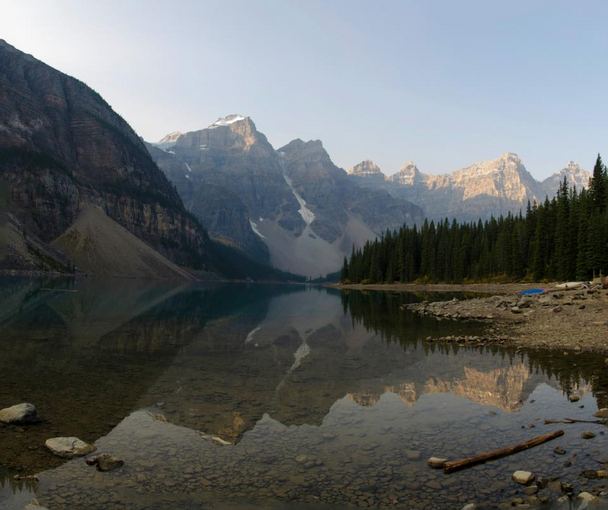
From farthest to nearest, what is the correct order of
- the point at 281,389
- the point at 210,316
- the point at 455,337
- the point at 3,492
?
1. the point at 210,316
2. the point at 455,337
3. the point at 281,389
4. the point at 3,492

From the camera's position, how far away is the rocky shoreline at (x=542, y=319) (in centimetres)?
2891

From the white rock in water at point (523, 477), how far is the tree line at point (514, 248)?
8347cm

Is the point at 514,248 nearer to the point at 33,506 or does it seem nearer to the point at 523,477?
the point at 523,477

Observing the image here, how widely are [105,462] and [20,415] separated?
468 centimetres

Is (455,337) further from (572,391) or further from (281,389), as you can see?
(281,389)

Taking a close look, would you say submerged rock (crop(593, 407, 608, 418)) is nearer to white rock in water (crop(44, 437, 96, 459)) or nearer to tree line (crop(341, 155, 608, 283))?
white rock in water (crop(44, 437, 96, 459))

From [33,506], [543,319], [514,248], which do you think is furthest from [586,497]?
[514,248]

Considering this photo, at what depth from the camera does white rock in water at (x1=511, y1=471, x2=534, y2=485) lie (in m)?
10.9

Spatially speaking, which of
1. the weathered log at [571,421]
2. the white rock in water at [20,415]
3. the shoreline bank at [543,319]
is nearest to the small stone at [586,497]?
the weathered log at [571,421]

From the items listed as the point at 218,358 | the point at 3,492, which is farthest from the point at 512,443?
the point at 218,358

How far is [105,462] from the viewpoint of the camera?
11828 millimetres

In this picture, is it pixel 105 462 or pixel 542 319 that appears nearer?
pixel 105 462

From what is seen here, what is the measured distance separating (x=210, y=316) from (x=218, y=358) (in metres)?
28.1

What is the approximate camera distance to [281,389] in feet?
68.3
